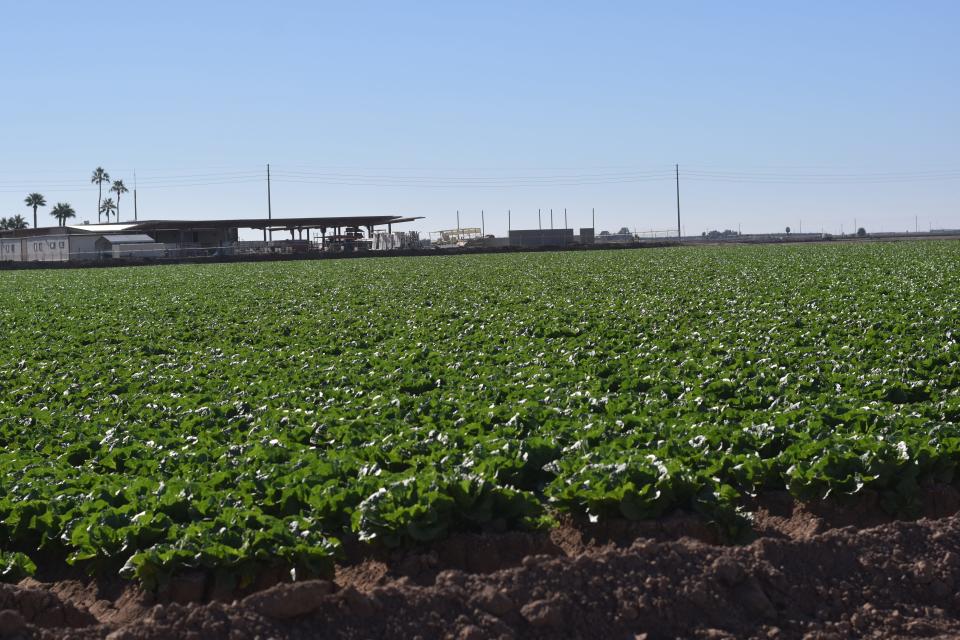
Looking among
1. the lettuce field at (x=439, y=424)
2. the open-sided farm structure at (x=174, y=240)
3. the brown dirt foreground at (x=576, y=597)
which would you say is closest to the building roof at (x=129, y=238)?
the open-sided farm structure at (x=174, y=240)

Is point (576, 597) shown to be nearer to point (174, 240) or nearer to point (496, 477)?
point (496, 477)

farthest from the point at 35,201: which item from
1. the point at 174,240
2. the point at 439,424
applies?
the point at 439,424

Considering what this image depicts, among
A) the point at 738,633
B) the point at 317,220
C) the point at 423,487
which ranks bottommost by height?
the point at 738,633

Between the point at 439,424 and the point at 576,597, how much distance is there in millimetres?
4622

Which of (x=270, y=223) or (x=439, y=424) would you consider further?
(x=270, y=223)

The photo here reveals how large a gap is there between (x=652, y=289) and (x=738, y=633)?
26.2 m

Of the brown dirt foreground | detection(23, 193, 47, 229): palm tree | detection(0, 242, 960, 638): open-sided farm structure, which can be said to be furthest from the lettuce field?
detection(23, 193, 47, 229): palm tree

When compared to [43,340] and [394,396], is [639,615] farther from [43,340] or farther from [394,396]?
[43,340]

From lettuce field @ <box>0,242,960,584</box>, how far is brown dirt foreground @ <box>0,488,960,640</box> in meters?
0.26

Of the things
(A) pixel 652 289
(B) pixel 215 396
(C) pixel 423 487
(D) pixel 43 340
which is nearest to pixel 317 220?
(A) pixel 652 289

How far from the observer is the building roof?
84.5m

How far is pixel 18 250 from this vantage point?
84.4 meters

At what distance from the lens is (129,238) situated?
8775 centimetres

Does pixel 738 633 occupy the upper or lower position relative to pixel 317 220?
lower
